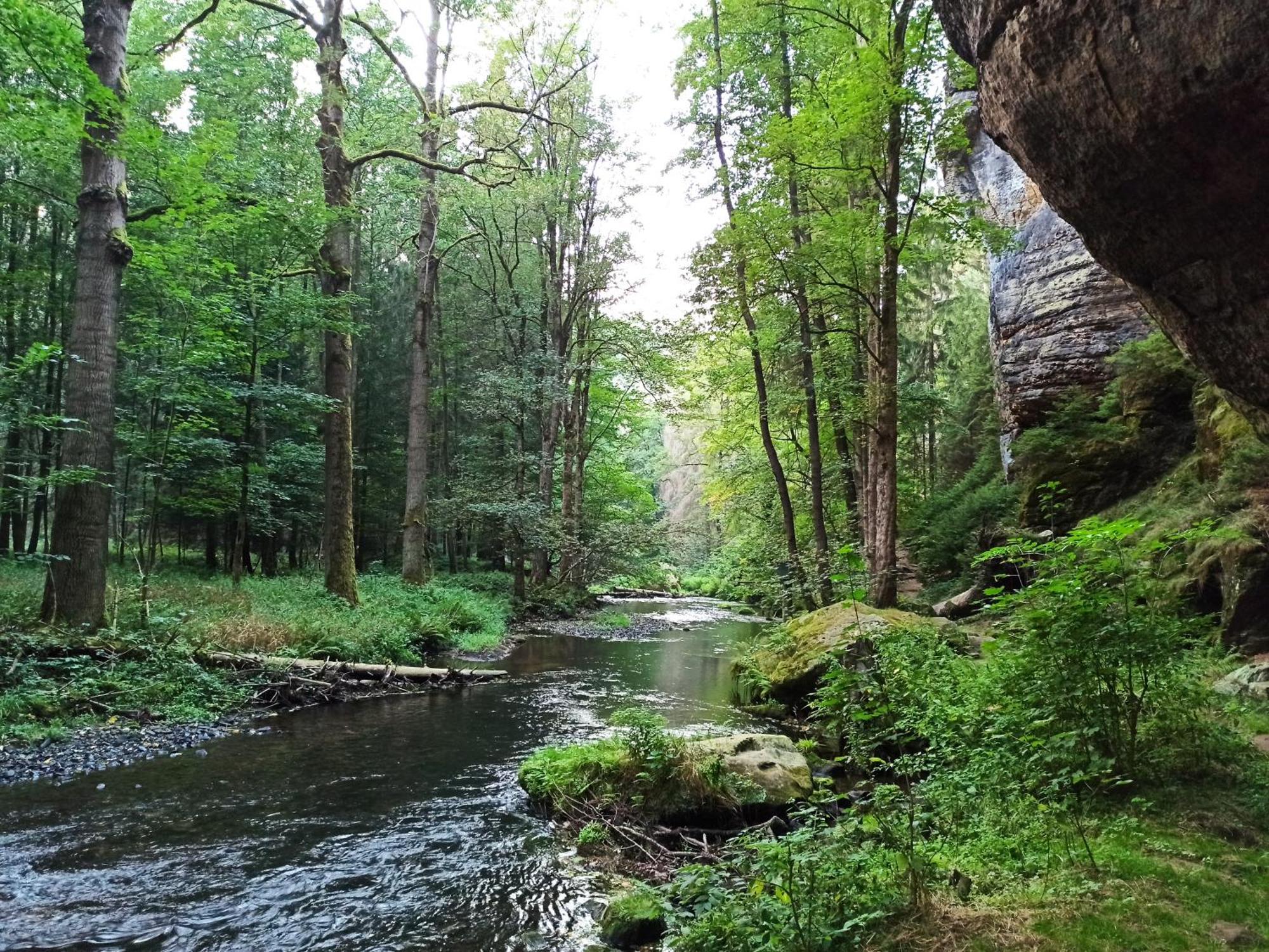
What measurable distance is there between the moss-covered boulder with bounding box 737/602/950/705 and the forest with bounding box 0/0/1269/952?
5.6 inches

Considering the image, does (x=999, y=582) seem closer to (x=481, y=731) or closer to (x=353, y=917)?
(x=481, y=731)

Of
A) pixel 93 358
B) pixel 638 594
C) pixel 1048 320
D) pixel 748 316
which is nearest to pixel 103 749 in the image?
pixel 93 358

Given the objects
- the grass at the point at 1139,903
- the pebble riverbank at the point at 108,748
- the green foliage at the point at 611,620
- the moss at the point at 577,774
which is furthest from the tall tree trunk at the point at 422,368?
the grass at the point at 1139,903

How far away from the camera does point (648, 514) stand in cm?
2809

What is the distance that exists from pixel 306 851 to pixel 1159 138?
25.3 ft

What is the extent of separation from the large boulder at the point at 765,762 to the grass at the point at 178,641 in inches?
252

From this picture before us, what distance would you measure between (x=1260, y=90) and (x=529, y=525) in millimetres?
18148

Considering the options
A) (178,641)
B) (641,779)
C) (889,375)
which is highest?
(889,375)

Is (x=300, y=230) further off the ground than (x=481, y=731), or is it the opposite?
(x=300, y=230)

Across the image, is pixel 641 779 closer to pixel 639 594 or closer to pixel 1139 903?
pixel 1139 903

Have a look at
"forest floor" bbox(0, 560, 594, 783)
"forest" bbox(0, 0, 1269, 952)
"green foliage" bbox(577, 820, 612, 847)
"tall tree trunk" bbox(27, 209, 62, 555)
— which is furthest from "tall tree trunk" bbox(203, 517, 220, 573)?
"green foliage" bbox(577, 820, 612, 847)

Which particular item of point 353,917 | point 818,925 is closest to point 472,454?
point 353,917

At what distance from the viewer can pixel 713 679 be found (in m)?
13.1

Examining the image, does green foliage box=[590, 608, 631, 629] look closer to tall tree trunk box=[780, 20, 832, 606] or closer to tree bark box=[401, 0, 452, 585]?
tree bark box=[401, 0, 452, 585]
